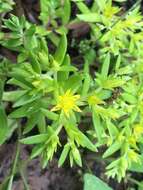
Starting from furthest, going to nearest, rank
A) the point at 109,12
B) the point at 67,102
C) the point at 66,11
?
the point at 66,11, the point at 109,12, the point at 67,102

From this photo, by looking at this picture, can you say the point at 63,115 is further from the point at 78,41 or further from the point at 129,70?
the point at 78,41

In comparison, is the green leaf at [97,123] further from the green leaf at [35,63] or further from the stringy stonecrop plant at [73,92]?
the green leaf at [35,63]

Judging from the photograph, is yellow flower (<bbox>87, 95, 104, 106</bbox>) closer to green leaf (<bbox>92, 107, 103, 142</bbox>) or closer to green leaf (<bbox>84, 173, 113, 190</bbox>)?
green leaf (<bbox>92, 107, 103, 142</bbox>)

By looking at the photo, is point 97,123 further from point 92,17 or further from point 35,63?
point 92,17

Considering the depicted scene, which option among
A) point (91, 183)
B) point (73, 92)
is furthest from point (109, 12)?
point (91, 183)

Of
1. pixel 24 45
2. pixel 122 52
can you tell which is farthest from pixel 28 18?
pixel 24 45

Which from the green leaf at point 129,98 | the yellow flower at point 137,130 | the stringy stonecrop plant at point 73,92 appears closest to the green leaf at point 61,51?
the stringy stonecrop plant at point 73,92

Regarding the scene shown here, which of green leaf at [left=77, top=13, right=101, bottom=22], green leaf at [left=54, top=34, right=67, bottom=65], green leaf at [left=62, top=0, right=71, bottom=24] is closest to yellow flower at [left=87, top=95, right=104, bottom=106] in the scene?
green leaf at [left=54, top=34, right=67, bottom=65]

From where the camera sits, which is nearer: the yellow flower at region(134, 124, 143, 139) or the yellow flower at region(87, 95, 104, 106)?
the yellow flower at region(87, 95, 104, 106)
